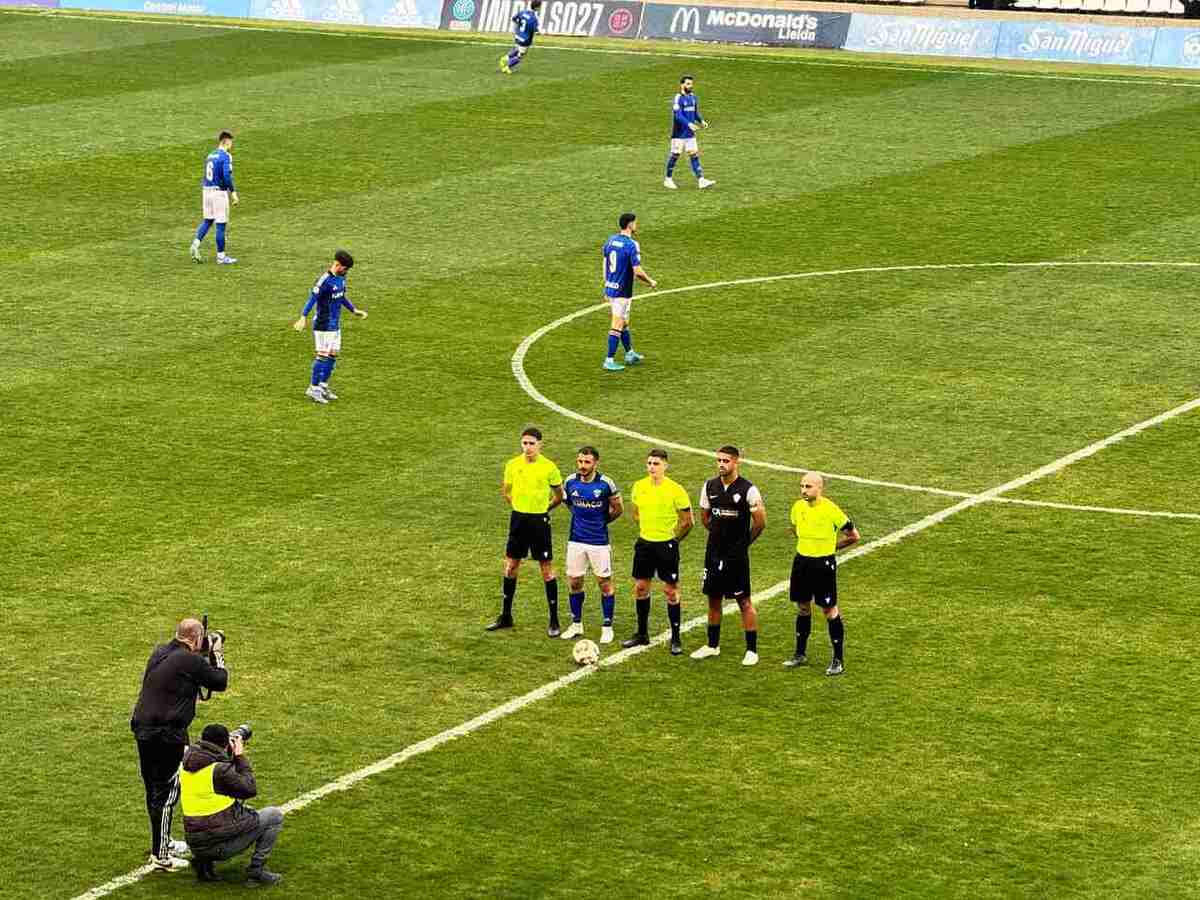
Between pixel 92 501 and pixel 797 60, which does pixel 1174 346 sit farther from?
pixel 797 60

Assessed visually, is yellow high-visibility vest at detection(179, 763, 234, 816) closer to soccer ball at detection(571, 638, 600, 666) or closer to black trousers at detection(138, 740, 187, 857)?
black trousers at detection(138, 740, 187, 857)

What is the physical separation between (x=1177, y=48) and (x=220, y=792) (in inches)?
1891

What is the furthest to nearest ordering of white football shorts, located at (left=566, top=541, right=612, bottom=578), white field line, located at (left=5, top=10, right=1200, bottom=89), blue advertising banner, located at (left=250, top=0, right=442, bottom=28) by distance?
1. blue advertising banner, located at (left=250, top=0, right=442, bottom=28)
2. white field line, located at (left=5, top=10, right=1200, bottom=89)
3. white football shorts, located at (left=566, top=541, right=612, bottom=578)

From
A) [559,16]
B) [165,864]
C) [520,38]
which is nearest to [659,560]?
[165,864]

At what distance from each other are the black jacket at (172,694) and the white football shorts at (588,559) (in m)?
5.82

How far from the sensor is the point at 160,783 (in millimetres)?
18016

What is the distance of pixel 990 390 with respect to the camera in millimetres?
32469

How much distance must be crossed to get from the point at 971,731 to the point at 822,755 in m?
1.53

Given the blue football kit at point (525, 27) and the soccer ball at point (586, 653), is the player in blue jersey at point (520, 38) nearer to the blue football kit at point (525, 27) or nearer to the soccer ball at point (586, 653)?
the blue football kit at point (525, 27)

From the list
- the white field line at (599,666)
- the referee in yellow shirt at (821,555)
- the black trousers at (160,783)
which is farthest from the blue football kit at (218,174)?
the black trousers at (160,783)

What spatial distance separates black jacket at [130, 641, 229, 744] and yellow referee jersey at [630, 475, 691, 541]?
19.4ft

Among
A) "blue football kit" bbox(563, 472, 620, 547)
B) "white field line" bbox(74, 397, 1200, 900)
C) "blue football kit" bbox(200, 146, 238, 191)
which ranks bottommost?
"white field line" bbox(74, 397, 1200, 900)

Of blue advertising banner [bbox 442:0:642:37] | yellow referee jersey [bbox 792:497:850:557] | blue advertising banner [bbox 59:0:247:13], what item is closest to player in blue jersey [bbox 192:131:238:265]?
yellow referee jersey [bbox 792:497:850:557]

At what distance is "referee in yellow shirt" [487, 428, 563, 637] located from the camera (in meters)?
23.3
